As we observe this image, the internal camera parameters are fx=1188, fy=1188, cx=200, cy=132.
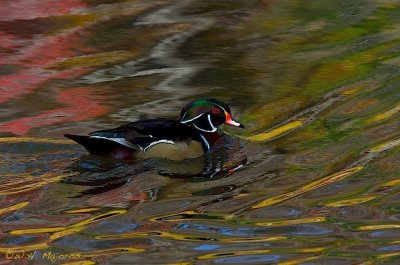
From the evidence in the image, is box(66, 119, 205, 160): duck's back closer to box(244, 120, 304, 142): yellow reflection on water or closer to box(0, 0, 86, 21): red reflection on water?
box(244, 120, 304, 142): yellow reflection on water

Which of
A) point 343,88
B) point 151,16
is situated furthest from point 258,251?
point 151,16

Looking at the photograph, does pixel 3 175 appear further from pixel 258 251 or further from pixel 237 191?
pixel 258 251

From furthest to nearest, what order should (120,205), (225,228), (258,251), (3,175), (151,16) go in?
1. (151,16)
2. (3,175)
3. (120,205)
4. (225,228)
5. (258,251)

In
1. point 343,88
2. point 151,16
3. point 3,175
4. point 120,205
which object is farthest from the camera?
point 151,16

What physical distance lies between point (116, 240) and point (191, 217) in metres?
0.66

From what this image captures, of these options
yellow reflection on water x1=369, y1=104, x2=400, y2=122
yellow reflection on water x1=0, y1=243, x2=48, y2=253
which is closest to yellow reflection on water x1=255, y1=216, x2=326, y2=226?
yellow reflection on water x1=0, y1=243, x2=48, y2=253

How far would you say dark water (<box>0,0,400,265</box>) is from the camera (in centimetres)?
738

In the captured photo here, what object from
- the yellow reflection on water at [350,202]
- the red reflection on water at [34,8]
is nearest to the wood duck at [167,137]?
the yellow reflection on water at [350,202]

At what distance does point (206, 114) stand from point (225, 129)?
758 mm

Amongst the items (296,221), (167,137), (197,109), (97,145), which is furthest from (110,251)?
(197,109)

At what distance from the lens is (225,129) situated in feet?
35.3

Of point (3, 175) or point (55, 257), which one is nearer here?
point (55, 257)

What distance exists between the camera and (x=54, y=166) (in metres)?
9.41

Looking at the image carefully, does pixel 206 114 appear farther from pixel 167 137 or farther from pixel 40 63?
pixel 40 63
